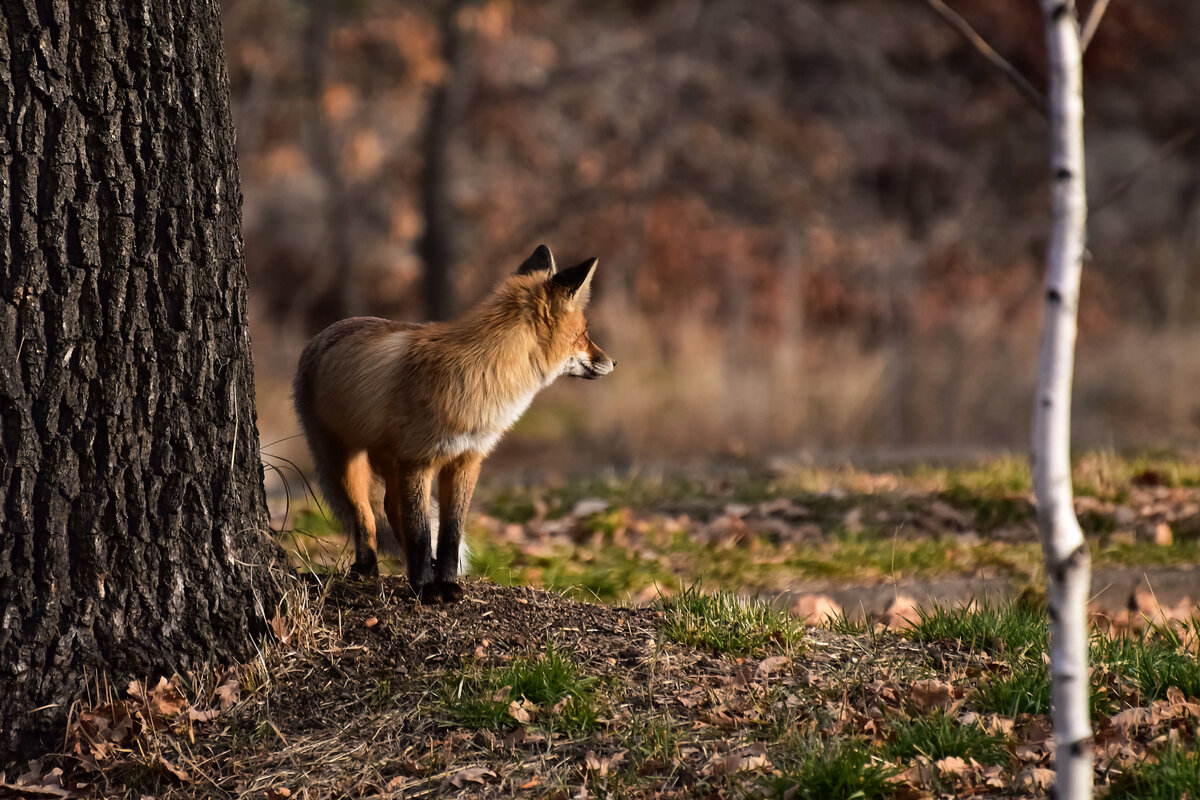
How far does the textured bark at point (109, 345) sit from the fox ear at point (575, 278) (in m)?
1.26

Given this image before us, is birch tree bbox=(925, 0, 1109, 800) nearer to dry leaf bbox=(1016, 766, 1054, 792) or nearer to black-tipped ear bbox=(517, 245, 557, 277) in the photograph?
dry leaf bbox=(1016, 766, 1054, 792)

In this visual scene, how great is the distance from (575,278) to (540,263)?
38 cm

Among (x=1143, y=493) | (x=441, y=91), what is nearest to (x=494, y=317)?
(x=1143, y=493)

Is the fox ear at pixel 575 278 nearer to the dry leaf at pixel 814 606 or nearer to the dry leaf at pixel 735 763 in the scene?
the dry leaf at pixel 814 606

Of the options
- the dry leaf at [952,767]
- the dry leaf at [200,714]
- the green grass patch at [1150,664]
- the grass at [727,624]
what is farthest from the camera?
the grass at [727,624]

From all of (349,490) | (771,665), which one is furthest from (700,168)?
(771,665)

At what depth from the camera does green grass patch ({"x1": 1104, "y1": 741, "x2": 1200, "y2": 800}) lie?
3129mm

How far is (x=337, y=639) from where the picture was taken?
4074 mm

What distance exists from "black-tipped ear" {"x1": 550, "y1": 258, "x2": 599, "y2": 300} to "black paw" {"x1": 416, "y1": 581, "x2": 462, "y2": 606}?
48.1 inches

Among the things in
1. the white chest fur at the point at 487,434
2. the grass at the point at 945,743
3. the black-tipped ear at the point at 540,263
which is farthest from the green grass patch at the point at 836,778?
the black-tipped ear at the point at 540,263

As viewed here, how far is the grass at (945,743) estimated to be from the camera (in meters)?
3.47

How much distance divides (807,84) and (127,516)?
58.8ft

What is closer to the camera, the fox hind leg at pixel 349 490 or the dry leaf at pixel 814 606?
the fox hind leg at pixel 349 490

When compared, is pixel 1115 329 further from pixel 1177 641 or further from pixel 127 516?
pixel 127 516
